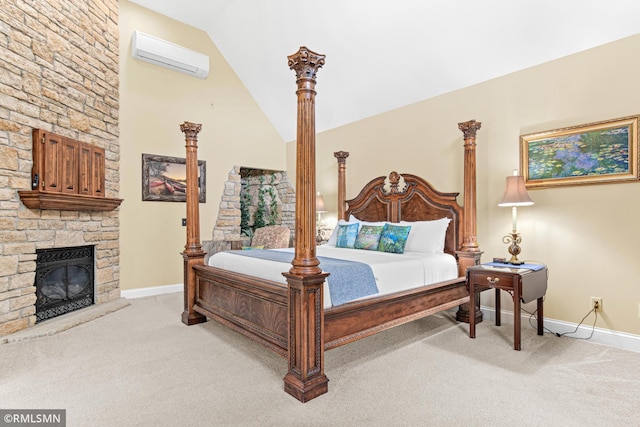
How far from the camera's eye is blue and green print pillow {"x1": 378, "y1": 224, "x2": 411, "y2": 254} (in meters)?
3.57

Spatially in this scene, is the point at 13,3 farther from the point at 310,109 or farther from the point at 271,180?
the point at 271,180

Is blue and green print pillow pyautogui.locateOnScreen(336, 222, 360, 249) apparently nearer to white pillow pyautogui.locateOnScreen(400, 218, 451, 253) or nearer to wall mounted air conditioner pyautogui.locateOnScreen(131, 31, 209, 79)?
white pillow pyautogui.locateOnScreen(400, 218, 451, 253)

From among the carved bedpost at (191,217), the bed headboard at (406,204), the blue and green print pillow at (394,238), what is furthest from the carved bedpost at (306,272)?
the bed headboard at (406,204)

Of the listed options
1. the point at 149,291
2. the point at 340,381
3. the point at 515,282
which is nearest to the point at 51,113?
the point at 149,291

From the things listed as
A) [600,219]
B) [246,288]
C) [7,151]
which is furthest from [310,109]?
[7,151]

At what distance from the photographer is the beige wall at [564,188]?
2883mm

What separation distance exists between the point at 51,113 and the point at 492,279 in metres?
4.61

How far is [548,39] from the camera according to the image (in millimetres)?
3104

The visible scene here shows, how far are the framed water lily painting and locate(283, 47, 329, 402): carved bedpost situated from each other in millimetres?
2384

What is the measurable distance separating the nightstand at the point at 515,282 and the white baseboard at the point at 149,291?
3993mm

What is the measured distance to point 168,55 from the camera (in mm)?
4887

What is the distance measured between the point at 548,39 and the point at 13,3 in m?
4.92

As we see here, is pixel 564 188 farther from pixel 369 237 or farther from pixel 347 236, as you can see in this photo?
pixel 347 236

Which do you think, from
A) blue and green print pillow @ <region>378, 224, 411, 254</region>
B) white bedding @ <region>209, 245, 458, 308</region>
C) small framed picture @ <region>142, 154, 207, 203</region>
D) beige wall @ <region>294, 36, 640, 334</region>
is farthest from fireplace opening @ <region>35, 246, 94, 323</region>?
beige wall @ <region>294, 36, 640, 334</region>
